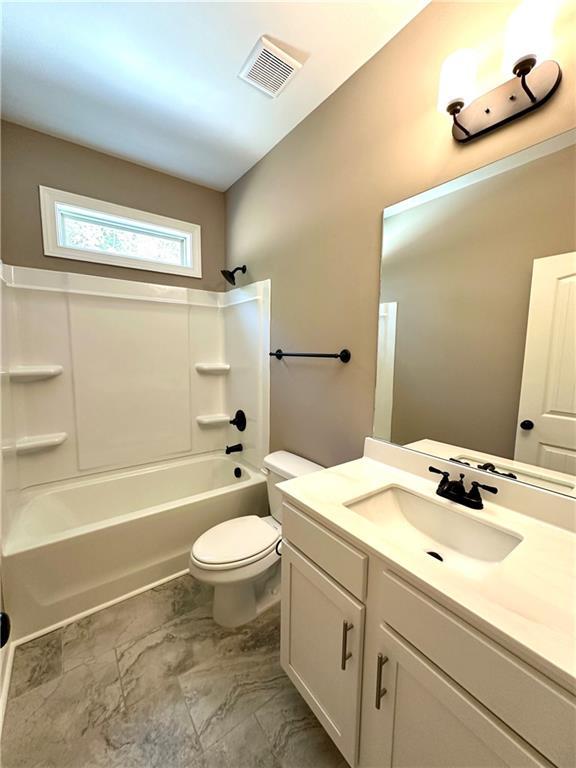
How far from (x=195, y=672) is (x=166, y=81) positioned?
8.76 ft

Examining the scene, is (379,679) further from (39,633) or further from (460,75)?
(460,75)

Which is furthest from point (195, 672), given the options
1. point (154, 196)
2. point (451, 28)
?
point (154, 196)

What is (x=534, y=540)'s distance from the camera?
0.79m

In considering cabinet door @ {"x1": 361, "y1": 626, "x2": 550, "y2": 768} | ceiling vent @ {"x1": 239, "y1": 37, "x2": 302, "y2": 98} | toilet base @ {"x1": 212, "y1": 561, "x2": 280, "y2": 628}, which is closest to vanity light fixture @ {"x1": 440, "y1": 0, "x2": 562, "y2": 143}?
ceiling vent @ {"x1": 239, "y1": 37, "x2": 302, "y2": 98}

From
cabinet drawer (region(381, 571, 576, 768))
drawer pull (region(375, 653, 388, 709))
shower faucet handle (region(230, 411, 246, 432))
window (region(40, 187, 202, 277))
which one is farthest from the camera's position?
shower faucet handle (region(230, 411, 246, 432))

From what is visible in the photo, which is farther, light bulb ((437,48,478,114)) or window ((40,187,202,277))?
window ((40,187,202,277))

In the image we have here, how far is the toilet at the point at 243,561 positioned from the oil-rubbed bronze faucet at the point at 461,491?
2.48 feet

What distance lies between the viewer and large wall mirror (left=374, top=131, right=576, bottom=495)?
2.85 ft

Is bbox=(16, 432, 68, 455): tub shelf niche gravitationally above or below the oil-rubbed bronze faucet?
below

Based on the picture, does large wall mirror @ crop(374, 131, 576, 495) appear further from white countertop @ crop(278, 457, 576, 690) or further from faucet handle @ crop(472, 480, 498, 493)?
white countertop @ crop(278, 457, 576, 690)

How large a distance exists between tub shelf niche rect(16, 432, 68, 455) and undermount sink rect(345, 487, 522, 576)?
194 centimetres

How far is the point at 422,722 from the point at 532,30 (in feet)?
5.80

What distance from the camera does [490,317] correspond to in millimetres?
1003

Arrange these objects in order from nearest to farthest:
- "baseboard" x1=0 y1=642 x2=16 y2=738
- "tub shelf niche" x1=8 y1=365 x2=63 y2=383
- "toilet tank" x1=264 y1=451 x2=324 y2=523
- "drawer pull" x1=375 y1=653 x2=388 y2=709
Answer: "drawer pull" x1=375 y1=653 x2=388 y2=709
"baseboard" x1=0 y1=642 x2=16 y2=738
"toilet tank" x1=264 y1=451 x2=324 y2=523
"tub shelf niche" x1=8 y1=365 x2=63 y2=383
